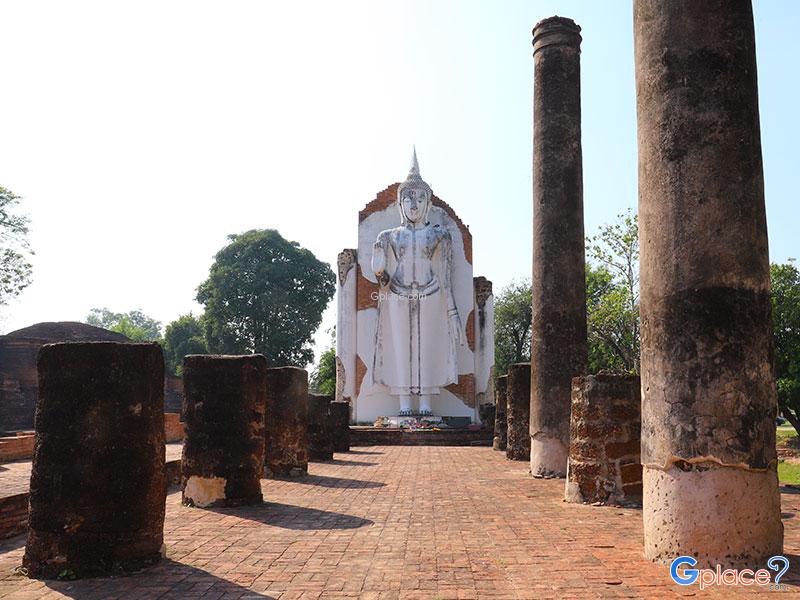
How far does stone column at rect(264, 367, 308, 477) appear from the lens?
1171 cm

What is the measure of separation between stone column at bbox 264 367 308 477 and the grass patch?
994 cm

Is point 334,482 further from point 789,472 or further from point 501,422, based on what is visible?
point 789,472

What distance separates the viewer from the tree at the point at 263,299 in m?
37.8

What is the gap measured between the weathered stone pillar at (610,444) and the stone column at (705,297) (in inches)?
109

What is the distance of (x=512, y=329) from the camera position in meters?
42.8

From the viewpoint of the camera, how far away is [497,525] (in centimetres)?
713

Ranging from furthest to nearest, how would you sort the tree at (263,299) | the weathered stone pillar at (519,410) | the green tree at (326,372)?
1. the green tree at (326,372)
2. the tree at (263,299)
3. the weathered stone pillar at (519,410)

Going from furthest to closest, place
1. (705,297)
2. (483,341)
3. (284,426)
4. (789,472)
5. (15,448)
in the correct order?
(483,341) → (789,472) → (15,448) → (284,426) → (705,297)

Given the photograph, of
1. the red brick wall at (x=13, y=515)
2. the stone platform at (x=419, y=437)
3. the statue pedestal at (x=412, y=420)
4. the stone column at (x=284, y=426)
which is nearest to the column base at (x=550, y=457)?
the stone column at (x=284, y=426)

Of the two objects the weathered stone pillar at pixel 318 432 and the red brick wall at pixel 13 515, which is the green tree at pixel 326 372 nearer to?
the weathered stone pillar at pixel 318 432

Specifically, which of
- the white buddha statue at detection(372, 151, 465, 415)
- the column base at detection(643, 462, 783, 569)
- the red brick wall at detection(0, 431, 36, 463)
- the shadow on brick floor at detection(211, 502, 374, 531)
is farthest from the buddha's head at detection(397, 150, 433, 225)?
the column base at detection(643, 462, 783, 569)

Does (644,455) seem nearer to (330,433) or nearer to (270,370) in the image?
(270,370)

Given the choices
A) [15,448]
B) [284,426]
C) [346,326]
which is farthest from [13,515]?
[346,326]

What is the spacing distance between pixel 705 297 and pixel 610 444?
11.3ft
